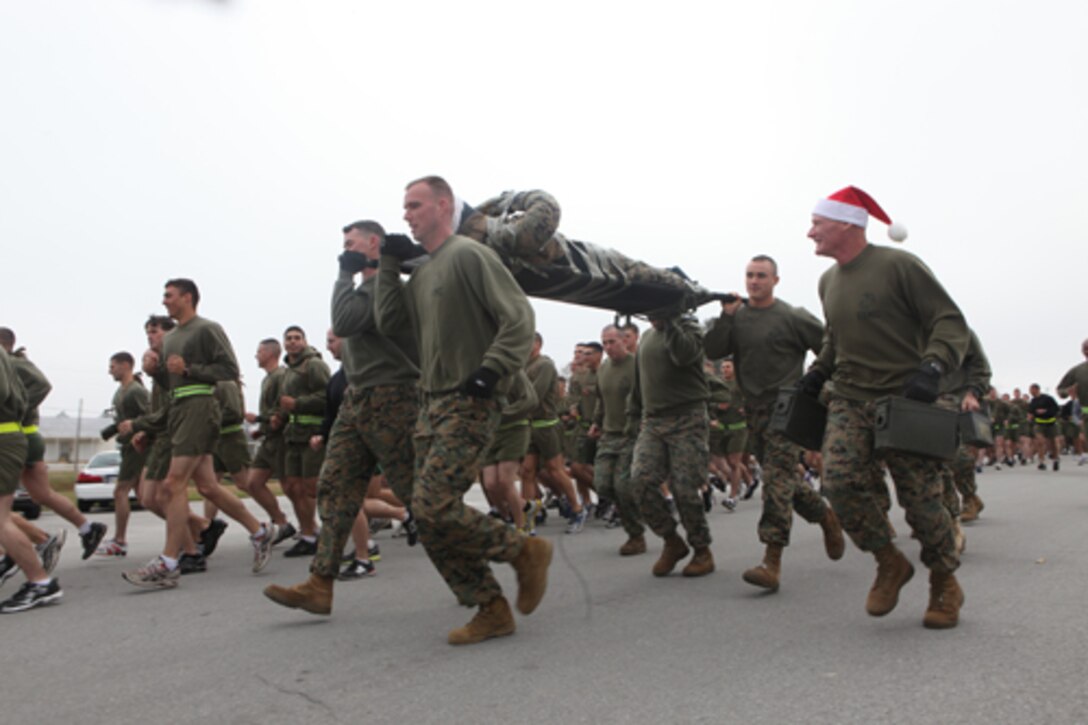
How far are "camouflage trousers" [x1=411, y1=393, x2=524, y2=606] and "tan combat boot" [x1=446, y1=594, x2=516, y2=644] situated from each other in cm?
4

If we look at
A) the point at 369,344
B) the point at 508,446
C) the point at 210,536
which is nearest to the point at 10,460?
the point at 210,536

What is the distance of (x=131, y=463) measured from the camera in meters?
8.48

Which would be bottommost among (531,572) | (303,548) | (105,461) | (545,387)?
(105,461)

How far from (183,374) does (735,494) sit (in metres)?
8.29

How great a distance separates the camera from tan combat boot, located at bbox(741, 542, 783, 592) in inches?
200

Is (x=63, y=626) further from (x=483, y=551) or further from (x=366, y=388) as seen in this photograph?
(x=483, y=551)

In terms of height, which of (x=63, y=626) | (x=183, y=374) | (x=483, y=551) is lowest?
(x=63, y=626)

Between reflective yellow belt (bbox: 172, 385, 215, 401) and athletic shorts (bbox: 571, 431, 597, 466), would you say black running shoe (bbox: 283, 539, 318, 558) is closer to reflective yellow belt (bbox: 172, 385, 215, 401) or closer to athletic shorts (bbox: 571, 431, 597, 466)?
reflective yellow belt (bbox: 172, 385, 215, 401)

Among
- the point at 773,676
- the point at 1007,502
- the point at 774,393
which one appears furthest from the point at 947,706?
the point at 1007,502

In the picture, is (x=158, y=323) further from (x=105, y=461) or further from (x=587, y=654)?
(x=105, y=461)

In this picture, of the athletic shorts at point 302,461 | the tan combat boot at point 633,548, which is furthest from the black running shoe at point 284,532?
the tan combat boot at point 633,548

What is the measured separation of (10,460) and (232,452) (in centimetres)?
290

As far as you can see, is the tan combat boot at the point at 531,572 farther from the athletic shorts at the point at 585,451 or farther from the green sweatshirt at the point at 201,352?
the athletic shorts at the point at 585,451

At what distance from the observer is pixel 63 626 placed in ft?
16.2
